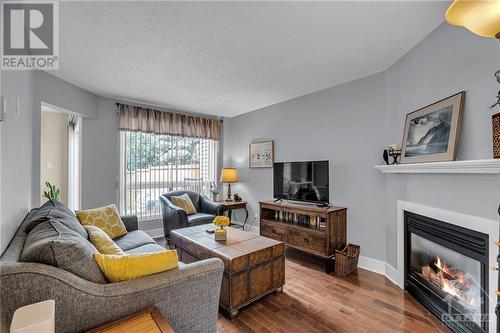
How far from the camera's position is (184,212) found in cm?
352

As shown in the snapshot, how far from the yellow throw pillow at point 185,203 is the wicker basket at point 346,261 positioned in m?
2.42

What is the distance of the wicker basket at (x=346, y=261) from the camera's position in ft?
9.11

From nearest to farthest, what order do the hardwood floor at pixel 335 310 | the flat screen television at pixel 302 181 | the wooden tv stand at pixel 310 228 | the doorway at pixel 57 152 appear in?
the hardwood floor at pixel 335 310 → the wooden tv stand at pixel 310 228 → the flat screen television at pixel 302 181 → the doorway at pixel 57 152

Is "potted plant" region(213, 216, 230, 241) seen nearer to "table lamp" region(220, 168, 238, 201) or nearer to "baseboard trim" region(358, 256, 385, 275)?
"baseboard trim" region(358, 256, 385, 275)

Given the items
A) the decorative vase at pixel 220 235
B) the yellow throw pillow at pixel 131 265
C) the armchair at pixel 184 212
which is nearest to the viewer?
the yellow throw pillow at pixel 131 265

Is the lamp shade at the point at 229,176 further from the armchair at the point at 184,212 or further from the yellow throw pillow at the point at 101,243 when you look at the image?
the yellow throw pillow at the point at 101,243

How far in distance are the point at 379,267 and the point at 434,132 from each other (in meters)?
1.75

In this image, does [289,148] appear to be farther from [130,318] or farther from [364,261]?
[130,318]

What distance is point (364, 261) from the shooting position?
117 inches

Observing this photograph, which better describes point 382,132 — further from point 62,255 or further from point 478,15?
point 62,255

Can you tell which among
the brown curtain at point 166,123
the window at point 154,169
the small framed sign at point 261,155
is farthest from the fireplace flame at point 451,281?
the brown curtain at point 166,123

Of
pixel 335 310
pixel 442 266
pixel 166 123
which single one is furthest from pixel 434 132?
pixel 166 123

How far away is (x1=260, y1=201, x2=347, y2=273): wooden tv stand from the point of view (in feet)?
9.47

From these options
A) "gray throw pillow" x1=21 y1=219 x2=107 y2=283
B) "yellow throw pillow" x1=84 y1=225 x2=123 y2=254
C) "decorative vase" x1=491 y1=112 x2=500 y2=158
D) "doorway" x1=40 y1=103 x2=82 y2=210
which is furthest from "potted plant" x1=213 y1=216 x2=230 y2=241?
"doorway" x1=40 y1=103 x2=82 y2=210
